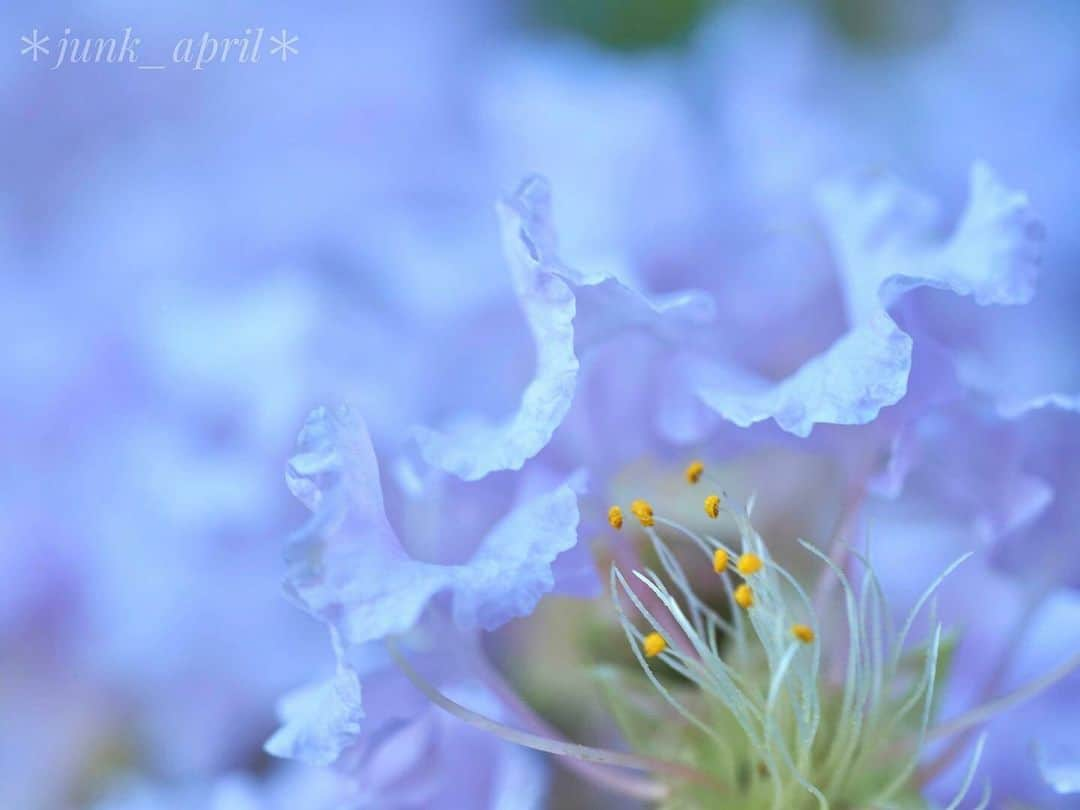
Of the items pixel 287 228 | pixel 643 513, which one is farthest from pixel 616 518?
pixel 287 228

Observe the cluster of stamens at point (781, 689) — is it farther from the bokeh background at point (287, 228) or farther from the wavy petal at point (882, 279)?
the bokeh background at point (287, 228)

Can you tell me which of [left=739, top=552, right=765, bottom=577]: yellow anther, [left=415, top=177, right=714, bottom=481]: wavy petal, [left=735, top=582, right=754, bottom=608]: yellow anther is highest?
[left=415, top=177, right=714, bottom=481]: wavy petal

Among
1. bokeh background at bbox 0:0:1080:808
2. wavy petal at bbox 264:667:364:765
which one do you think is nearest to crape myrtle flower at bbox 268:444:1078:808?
wavy petal at bbox 264:667:364:765

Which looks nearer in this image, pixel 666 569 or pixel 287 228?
pixel 666 569

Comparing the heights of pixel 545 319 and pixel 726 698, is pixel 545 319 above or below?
above

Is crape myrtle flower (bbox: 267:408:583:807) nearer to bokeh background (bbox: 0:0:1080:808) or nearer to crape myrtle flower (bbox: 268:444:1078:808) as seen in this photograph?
crape myrtle flower (bbox: 268:444:1078:808)

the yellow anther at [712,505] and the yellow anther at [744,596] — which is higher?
the yellow anther at [712,505]

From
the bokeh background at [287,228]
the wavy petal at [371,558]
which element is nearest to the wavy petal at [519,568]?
the wavy petal at [371,558]

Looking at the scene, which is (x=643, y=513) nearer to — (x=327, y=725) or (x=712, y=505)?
(x=712, y=505)

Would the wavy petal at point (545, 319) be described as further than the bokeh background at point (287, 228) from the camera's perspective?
No
